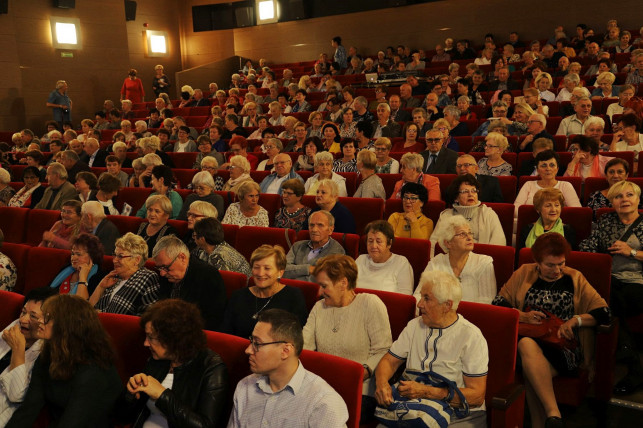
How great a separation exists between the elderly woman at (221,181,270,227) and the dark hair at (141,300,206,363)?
1913mm

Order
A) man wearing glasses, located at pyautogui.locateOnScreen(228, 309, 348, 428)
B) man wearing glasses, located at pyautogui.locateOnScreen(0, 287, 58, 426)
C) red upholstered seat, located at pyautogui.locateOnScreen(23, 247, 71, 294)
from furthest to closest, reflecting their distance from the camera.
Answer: red upholstered seat, located at pyautogui.locateOnScreen(23, 247, 71, 294) < man wearing glasses, located at pyautogui.locateOnScreen(0, 287, 58, 426) < man wearing glasses, located at pyautogui.locateOnScreen(228, 309, 348, 428)

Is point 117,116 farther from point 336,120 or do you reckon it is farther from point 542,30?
point 542,30

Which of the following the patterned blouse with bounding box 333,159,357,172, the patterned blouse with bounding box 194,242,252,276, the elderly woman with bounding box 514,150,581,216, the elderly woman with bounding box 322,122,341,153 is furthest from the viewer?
the elderly woman with bounding box 322,122,341,153

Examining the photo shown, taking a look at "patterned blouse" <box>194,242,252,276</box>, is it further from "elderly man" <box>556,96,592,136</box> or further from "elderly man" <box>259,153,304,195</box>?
"elderly man" <box>556,96,592,136</box>

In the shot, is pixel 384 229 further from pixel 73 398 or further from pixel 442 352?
pixel 73 398

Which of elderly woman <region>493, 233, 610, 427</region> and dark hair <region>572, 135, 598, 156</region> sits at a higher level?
dark hair <region>572, 135, 598, 156</region>

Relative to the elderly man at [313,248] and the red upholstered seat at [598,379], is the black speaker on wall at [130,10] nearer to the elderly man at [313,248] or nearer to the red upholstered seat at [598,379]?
the elderly man at [313,248]

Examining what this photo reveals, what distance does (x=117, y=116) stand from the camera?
30.1ft

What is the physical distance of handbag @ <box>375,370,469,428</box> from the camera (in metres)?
1.90

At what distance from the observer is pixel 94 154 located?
6.68m

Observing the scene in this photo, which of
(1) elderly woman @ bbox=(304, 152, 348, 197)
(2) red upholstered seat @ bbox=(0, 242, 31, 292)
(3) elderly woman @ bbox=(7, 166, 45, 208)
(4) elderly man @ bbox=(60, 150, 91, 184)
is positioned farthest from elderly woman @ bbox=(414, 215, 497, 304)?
(4) elderly man @ bbox=(60, 150, 91, 184)

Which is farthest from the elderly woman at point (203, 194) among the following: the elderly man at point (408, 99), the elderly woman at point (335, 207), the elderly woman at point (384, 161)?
the elderly man at point (408, 99)

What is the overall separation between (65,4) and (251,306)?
9.98 m

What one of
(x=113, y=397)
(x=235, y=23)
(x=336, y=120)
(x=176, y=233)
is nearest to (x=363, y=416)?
(x=113, y=397)
